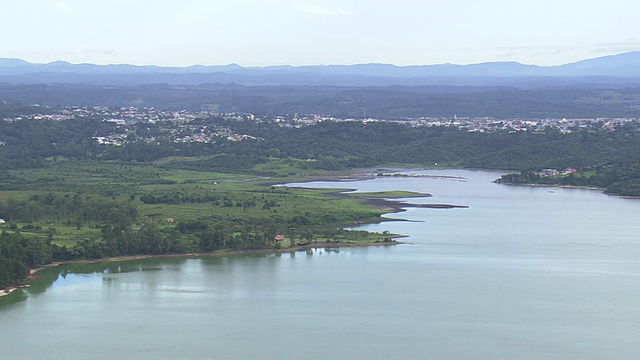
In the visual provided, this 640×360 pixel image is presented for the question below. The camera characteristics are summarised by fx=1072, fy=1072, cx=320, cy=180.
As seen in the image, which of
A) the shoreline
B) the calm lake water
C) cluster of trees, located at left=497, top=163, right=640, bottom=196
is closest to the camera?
the calm lake water

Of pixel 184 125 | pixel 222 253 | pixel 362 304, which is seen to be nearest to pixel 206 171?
pixel 184 125

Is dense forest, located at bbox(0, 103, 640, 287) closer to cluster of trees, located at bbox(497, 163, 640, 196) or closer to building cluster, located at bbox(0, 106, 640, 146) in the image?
cluster of trees, located at bbox(497, 163, 640, 196)

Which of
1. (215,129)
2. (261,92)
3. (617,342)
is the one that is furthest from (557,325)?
(261,92)

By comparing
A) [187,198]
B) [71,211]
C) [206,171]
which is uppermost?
[71,211]

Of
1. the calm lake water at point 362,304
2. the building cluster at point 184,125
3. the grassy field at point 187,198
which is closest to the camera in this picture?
the calm lake water at point 362,304

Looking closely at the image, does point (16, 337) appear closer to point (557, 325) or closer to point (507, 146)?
point (557, 325)

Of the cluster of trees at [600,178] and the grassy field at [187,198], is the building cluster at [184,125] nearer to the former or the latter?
the grassy field at [187,198]

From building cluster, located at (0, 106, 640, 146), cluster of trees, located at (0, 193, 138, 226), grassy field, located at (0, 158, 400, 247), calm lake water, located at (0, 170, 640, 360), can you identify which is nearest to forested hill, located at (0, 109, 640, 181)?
building cluster, located at (0, 106, 640, 146)

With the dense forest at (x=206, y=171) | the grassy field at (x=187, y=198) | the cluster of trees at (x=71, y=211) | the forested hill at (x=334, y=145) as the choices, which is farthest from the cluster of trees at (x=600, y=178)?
the cluster of trees at (x=71, y=211)

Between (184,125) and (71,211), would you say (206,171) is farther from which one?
(184,125)
